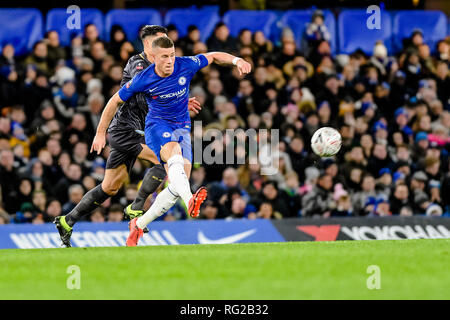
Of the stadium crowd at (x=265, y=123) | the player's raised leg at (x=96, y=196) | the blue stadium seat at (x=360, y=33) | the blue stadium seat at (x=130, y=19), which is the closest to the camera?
the player's raised leg at (x=96, y=196)

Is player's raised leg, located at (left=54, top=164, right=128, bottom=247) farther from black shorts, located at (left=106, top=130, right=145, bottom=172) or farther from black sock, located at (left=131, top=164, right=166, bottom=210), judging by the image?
black sock, located at (left=131, top=164, right=166, bottom=210)

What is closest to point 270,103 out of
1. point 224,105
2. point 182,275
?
point 224,105

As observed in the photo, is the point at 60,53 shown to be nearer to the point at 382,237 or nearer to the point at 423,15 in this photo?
the point at 382,237

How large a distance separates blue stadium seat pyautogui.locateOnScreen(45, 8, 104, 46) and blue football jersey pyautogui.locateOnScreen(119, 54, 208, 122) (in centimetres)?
690

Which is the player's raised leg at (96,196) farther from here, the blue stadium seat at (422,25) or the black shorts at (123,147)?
the blue stadium seat at (422,25)

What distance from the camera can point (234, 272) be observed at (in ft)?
26.9

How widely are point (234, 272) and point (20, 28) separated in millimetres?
10669

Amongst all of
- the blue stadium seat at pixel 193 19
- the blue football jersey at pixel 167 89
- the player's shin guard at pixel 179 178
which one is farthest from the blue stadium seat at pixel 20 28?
the player's shin guard at pixel 179 178

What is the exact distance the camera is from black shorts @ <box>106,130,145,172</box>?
1147 centimetres

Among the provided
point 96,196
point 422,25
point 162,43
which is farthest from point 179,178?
point 422,25

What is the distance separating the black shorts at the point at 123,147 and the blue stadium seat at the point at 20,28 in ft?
21.4

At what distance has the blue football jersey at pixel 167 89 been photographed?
1048 centimetres

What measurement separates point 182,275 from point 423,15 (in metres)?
13.2
